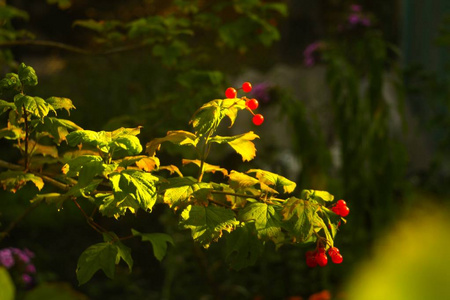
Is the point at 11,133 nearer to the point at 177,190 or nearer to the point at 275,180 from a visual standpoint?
the point at 177,190

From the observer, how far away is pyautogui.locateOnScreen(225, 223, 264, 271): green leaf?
163 cm

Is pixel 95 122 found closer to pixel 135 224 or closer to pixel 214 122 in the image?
pixel 135 224

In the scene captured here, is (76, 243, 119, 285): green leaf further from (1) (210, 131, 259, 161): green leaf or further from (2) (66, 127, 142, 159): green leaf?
(1) (210, 131, 259, 161): green leaf

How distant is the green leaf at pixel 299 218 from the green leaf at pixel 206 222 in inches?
5.2

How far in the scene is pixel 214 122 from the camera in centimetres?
161

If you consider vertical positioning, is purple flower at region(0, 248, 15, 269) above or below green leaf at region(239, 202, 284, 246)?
below

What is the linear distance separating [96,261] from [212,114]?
0.51 m

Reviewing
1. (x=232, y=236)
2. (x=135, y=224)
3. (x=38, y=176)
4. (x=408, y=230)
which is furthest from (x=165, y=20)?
(x=135, y=224)

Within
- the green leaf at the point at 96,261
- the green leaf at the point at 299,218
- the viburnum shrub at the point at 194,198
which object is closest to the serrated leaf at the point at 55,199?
the viburnum shrub at the point at 194,198

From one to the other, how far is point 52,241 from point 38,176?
4.46 meters

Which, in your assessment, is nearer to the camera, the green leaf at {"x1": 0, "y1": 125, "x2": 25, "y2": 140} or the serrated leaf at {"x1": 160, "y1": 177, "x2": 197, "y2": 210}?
the serrated leaf at {"x1": 160, "y1": 177, "x2": 197, "y2": 210}

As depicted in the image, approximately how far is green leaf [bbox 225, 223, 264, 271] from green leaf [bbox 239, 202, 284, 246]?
0.04 m

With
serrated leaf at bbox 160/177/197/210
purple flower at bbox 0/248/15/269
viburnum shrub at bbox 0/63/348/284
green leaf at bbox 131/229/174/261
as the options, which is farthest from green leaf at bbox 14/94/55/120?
purple flower at bbox 0/248/15/269

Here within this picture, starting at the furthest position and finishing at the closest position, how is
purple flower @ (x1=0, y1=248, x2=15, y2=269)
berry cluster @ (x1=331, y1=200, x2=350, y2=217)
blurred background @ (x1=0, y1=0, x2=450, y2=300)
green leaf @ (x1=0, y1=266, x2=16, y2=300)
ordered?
purple flower @ (x1=0, y1=248, x2=15, y2=269) < blurred background @ (x1=0, y1=0, x2=450, y2=300) < berry cluster @ (x1=331, y1=200, x2=350, y2=217) < green leaf @ (x1=0, y1=266, x2=16, y2=300)
